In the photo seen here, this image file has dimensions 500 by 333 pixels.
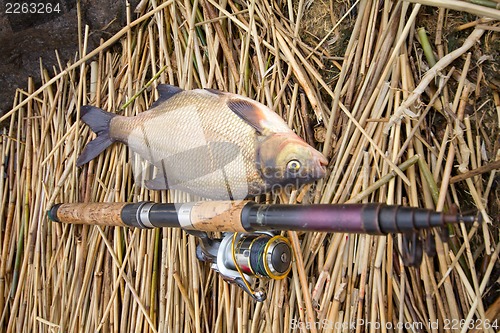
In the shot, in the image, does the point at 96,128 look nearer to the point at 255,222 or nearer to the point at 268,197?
the point at 268,197

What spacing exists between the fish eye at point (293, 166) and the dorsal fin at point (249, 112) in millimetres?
132

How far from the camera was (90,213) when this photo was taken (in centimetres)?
171

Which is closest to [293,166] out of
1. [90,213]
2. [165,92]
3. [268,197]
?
[268,197]

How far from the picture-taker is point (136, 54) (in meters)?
1.93

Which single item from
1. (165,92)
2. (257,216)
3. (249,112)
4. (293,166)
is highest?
(165,92)

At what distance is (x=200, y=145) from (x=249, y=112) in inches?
8.2

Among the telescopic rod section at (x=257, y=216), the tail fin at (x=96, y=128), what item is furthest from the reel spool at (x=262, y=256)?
the tail fin at (x=96, y=128)

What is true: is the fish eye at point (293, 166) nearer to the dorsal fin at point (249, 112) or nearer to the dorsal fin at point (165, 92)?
the dorsal fin at point (249, 112)

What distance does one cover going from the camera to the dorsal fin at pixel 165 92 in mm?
1692

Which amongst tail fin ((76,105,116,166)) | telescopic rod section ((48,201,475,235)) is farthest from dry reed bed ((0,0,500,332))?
telescopic rod section ((48,201,475,235))

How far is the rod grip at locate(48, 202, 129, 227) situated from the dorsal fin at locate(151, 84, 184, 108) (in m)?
0.40

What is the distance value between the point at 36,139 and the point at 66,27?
52 cm

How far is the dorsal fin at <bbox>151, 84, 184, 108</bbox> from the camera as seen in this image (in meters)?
1.69

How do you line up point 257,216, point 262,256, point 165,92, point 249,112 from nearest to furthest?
point 257,216, point 262,256, point 249,112, point 165,92
